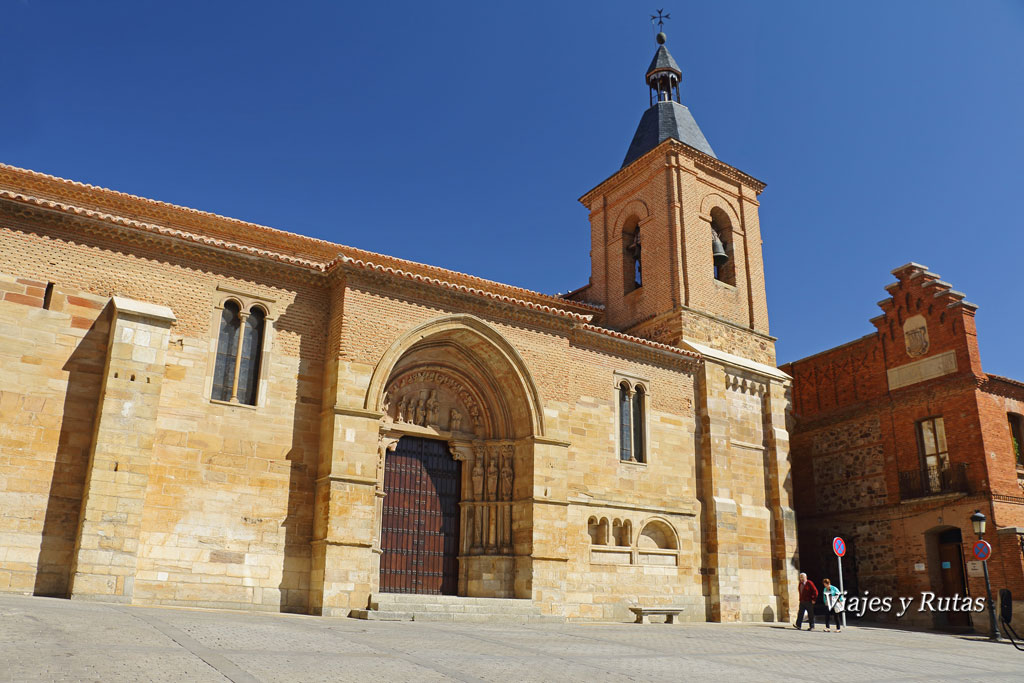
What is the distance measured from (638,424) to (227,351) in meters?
9.84

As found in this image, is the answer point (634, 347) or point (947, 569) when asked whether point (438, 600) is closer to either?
point (634, 347)

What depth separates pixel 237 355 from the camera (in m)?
14.8

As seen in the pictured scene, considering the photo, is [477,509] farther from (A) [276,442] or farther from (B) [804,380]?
(B) [804,380]

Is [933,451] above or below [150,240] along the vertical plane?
below

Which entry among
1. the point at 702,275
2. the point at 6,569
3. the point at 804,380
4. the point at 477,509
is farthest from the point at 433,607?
the point at 804,380

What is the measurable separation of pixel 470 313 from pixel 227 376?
510 cm

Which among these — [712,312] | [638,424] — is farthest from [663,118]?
[638,424]

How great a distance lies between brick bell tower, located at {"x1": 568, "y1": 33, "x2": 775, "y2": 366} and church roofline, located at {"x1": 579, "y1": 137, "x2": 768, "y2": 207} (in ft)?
0.10

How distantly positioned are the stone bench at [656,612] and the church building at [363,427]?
59 cm

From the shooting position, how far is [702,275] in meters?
22.6

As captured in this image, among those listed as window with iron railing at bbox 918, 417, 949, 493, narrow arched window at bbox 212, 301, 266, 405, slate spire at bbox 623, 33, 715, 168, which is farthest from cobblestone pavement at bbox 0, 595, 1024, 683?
slate spire at bbox 623, 33, 715, 168

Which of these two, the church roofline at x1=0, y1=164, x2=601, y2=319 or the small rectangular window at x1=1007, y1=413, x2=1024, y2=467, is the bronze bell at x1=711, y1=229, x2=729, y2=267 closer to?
the church roofline at x1=0, y1=164, x2=601, y2=319

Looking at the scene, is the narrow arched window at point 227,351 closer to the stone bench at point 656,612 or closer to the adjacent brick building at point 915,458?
the stone bench at point 656,612

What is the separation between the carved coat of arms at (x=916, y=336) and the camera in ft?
75.0
